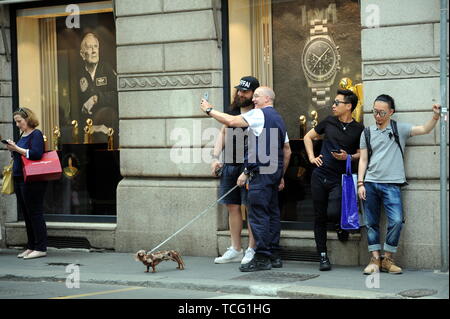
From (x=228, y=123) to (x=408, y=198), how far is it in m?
2.32

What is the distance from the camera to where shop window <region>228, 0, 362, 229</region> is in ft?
39.5

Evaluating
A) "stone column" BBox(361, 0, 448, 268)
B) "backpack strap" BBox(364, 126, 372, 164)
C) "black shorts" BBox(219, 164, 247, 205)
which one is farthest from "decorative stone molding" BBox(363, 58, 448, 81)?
"black shorts" BBox(219, 164, 247, 205)

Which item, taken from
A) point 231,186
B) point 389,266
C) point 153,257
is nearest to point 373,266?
point 389,266

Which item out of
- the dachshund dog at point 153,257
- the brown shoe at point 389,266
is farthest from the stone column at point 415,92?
the dachshund dog at point 153,257

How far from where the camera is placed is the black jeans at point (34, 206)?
41.9 feet

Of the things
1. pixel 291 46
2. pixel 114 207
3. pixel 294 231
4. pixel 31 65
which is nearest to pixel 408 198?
pixel 294 231

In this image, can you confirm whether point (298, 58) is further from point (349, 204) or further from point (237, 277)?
point (237, 277)

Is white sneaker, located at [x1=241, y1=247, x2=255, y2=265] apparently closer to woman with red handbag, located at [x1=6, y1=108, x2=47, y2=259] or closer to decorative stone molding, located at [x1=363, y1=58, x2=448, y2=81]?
decorative stone molding, located at [x1=363, y1=58, x2=448, y2=81]

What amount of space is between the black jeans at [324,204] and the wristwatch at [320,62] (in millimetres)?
1591

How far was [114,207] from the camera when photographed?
1369 centimetres

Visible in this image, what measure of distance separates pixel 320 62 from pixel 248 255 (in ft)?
9.19

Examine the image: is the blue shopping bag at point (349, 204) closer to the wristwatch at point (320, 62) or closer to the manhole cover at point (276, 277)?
the manhole cover at point (276, 277)

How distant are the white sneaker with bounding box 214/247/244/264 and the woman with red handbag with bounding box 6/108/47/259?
8.91 feet
